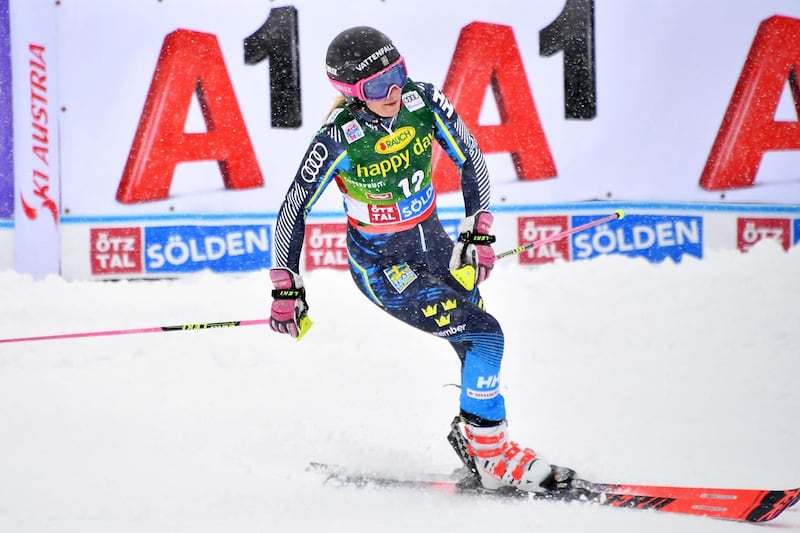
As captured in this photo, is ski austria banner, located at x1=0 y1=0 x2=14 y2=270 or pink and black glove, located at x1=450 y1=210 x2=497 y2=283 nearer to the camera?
pink and black glove, located at x1=450 y1=210 x2=497 y2=283

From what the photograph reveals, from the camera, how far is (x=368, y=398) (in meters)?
5.92

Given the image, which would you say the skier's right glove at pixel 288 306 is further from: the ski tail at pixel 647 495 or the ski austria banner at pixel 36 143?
the ski austria banner at pixel 36 143

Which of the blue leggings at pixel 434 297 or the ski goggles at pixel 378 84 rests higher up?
the ski goggles at pixel 378 84

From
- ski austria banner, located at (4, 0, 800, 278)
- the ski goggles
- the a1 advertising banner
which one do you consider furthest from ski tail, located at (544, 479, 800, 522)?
the a1 advertising banner

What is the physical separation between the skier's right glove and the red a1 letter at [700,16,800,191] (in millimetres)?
5036

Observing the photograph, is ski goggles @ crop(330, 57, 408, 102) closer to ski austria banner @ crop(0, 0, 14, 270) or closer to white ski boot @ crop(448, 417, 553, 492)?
white ski boot @ crop(448, 417, 553, 492)

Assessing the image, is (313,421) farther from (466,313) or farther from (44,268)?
(44,268)

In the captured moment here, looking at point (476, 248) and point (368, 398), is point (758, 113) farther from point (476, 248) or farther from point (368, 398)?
point (476, 248)

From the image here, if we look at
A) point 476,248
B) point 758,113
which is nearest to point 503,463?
point 476,248

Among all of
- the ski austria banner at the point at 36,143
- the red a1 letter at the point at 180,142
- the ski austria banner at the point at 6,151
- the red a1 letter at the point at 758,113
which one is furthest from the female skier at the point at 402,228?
the ski austria banner at the point at 6,151

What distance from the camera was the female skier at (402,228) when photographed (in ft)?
13.3

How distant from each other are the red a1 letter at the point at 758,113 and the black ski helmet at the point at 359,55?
4.87 metres

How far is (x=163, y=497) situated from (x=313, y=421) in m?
1.42

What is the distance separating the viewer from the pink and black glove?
430 centimetres
